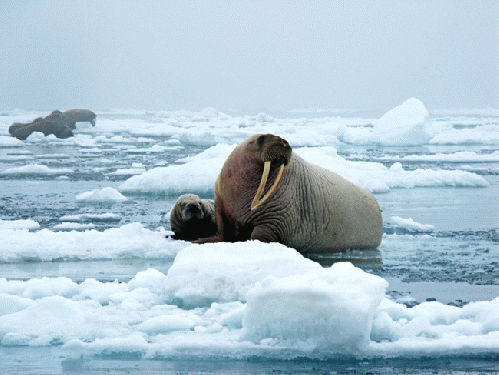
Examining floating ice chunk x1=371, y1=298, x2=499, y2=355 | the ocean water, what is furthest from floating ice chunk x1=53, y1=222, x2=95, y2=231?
floating ice chunk x1=371, y1=298, x2=499, y2=355

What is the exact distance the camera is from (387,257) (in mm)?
6121

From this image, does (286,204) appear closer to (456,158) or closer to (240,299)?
(240,299)

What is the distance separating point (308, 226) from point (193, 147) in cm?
1491

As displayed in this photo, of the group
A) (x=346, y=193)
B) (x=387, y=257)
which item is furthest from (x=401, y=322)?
(x=346, y=193)

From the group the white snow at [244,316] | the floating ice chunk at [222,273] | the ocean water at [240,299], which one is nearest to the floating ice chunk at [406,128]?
the ocean water at [240,299]

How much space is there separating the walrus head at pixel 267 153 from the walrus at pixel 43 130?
19511mm

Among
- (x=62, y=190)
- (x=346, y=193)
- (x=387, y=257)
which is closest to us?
(x=387, y=257)

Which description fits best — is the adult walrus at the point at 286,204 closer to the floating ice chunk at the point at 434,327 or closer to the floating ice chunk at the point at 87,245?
the floating ice chunk at the point at 87,245

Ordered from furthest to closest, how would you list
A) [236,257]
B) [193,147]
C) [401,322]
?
[193,147], [236,257], [401,322]

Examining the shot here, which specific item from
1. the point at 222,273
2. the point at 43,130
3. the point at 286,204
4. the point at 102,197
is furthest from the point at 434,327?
the point at 43,130

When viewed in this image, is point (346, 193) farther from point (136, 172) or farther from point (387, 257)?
point (136, 172)

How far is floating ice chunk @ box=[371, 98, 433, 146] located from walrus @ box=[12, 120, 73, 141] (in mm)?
9323

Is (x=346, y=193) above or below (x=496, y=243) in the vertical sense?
above

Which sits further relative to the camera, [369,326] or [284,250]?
[284,250]
